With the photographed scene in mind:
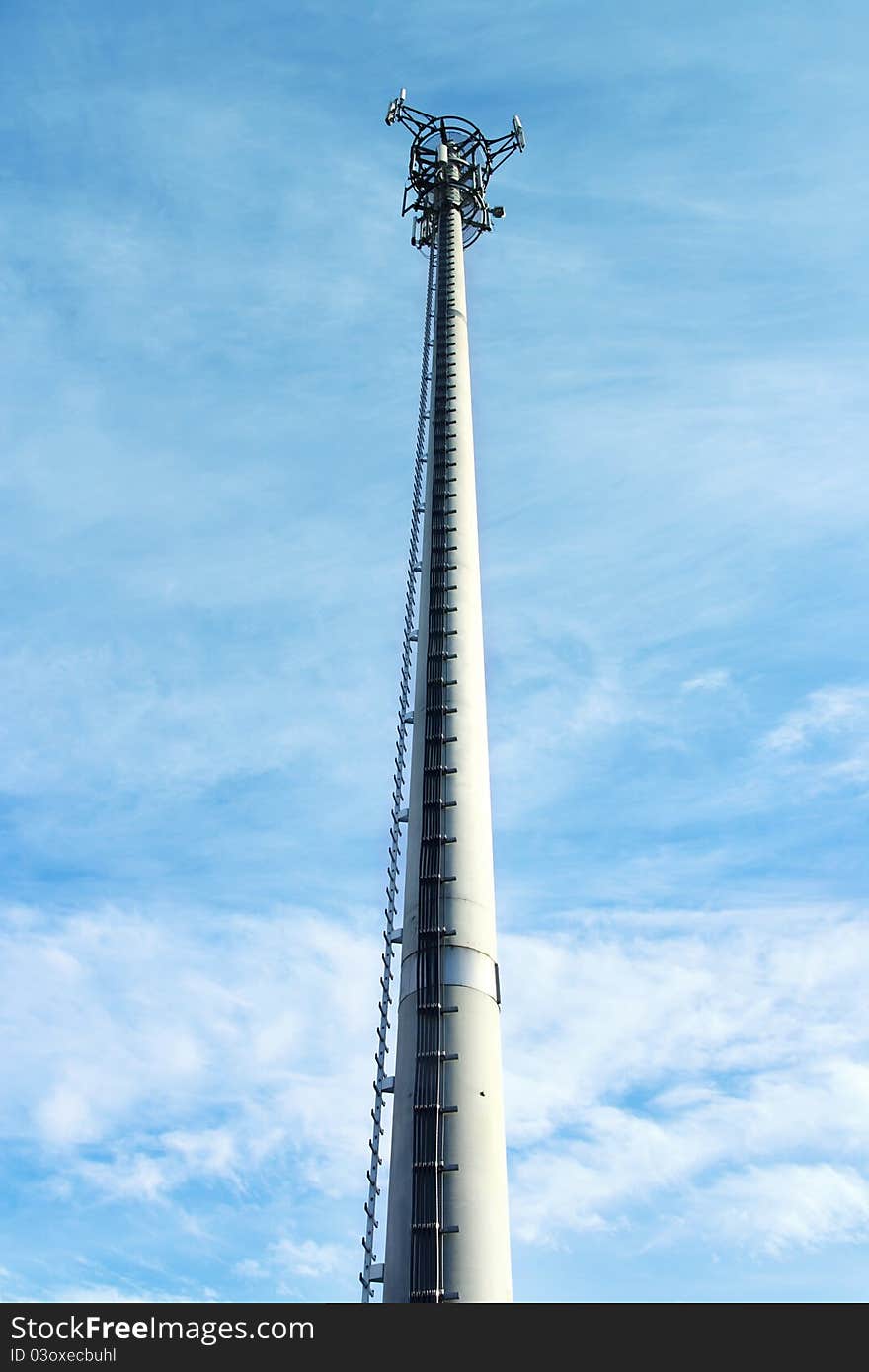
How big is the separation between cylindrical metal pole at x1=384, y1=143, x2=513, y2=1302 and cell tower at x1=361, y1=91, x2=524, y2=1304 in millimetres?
51

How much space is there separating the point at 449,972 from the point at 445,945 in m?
1.11

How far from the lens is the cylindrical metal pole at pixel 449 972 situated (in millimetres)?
34906

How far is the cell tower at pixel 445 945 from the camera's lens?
35.1 meters

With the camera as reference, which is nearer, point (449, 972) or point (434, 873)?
point (449, 972)

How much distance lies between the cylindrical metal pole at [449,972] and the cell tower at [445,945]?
0.17ft

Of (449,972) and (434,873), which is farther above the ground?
(434,873)

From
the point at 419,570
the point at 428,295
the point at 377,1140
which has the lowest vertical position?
the point at 377,1140

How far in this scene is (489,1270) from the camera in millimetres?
34406

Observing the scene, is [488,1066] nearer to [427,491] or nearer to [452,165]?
[427,491]

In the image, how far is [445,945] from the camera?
41.4 m

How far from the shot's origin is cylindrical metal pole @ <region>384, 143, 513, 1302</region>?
34906mm

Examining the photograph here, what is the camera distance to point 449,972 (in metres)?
40.7
